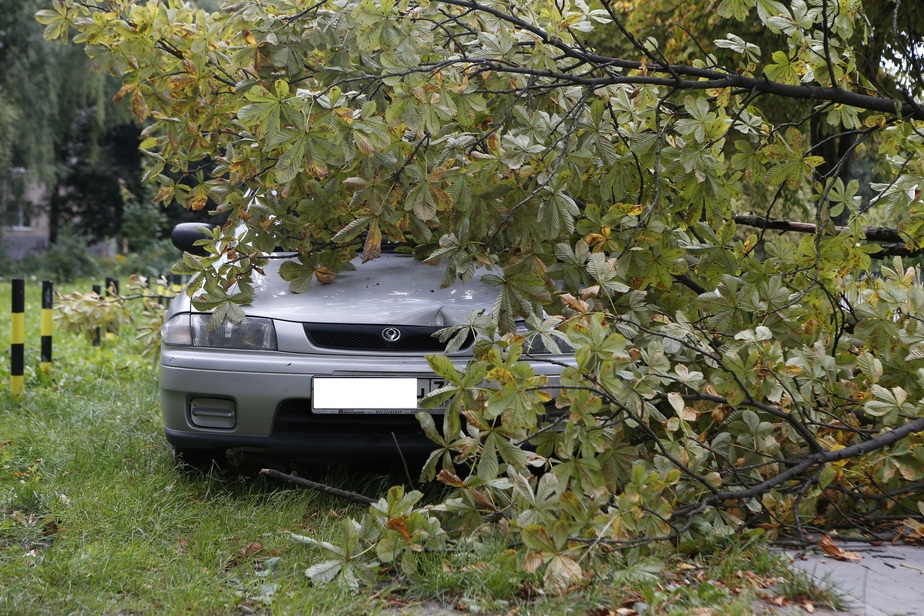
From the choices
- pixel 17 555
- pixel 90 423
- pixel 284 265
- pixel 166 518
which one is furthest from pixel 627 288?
pixel 90 423

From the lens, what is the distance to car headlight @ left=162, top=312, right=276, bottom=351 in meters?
3.88

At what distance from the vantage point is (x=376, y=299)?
Answer: 159 inches

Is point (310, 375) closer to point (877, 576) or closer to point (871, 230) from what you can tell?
point (877, 576)

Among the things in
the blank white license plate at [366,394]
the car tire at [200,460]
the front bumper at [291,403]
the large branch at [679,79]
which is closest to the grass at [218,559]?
the car tire at [200,460]

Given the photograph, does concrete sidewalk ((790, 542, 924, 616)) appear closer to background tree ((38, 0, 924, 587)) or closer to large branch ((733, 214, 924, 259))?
background tree ((38, 0, 924, 587))

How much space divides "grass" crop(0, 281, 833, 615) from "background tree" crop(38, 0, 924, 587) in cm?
12

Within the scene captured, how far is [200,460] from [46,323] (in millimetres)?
3735

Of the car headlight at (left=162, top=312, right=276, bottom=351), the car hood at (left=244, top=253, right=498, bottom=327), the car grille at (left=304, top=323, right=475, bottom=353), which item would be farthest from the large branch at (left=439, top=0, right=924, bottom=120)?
the car headlight at (left=162, top=312, right=276, bottom=351)

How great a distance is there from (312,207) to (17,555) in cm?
174

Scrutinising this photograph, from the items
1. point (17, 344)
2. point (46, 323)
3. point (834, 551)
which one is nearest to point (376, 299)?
point (834, 551)

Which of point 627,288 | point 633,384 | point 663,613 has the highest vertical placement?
point 627,288

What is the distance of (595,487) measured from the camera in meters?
3.09

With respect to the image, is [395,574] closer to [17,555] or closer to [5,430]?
[17,555]

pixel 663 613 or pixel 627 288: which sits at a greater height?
pixel 627 288
